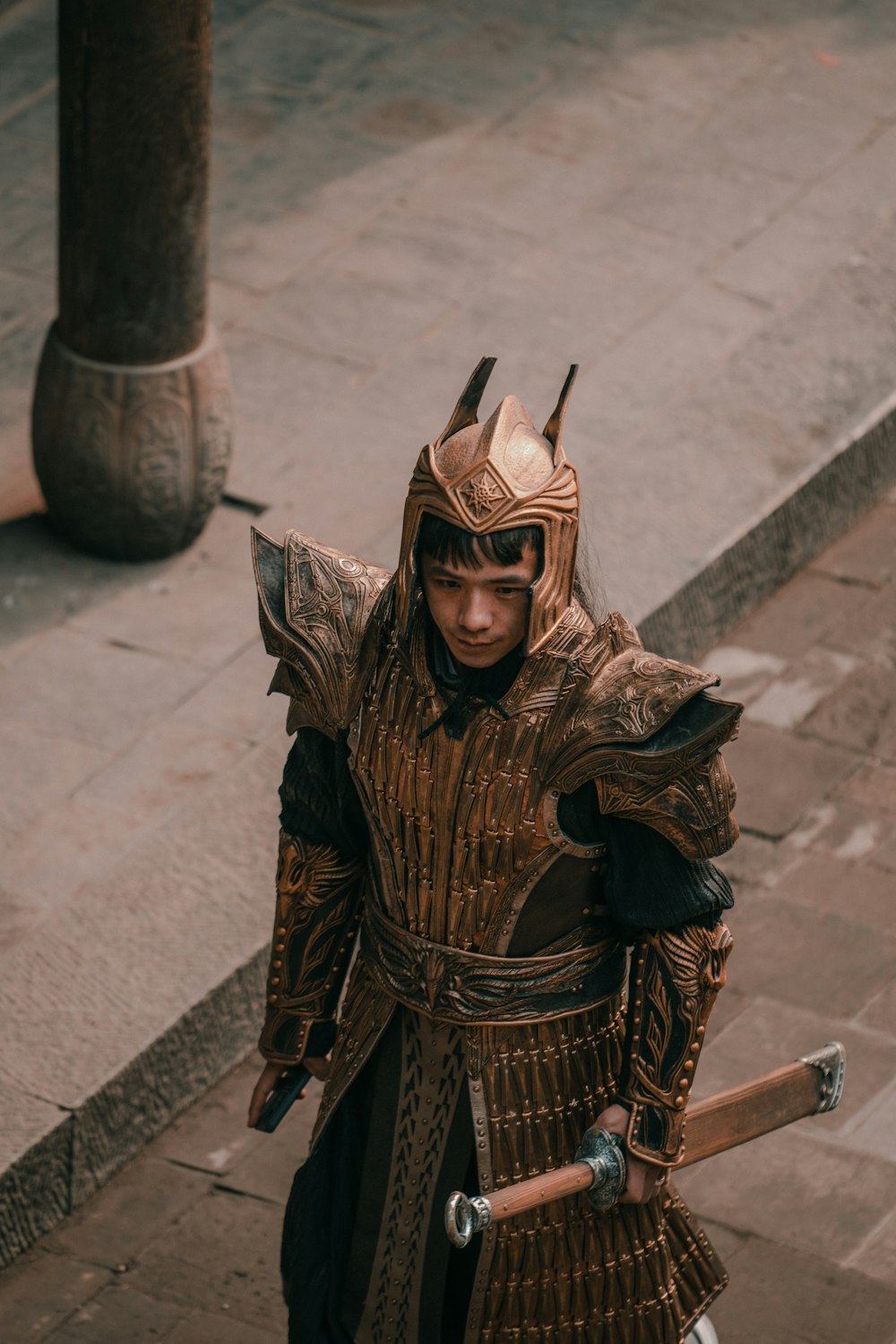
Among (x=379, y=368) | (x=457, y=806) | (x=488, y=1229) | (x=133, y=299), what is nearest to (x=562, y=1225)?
(x=488, y=1229)

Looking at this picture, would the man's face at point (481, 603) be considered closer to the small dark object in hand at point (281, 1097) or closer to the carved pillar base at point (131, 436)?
the small dark object in hand at point (281, 1097)

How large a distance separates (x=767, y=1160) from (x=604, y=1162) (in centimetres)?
167

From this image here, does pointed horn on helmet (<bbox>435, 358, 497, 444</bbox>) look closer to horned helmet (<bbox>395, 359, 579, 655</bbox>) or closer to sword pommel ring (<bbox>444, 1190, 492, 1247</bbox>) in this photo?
horned helmet (<bbox>395, 359, 579, 655</bbox>)

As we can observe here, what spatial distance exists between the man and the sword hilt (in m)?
0.04

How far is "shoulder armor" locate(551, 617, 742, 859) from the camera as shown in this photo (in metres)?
3.65

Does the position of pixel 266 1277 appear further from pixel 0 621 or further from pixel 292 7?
pixel 292 7

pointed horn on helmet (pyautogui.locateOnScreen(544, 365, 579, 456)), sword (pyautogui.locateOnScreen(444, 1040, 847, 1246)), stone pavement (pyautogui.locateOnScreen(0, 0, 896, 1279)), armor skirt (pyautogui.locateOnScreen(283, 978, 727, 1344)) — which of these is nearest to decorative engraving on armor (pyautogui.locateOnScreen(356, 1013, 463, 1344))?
armor skirt (pyautogui.locateOnScreen(283, 978, 727, 1344))

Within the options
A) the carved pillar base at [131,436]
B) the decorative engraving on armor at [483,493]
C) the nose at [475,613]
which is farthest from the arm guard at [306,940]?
the carved pillar base at [131,436]

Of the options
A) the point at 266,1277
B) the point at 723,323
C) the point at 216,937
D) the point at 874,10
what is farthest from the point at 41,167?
the point at 266,1277

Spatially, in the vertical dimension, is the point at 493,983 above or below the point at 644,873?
below

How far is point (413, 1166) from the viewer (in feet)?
13.0

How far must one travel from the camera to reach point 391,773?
3.81m

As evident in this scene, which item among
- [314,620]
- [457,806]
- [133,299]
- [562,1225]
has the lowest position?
[133,299]

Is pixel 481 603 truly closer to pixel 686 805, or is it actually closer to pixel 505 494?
pixel 505 494
